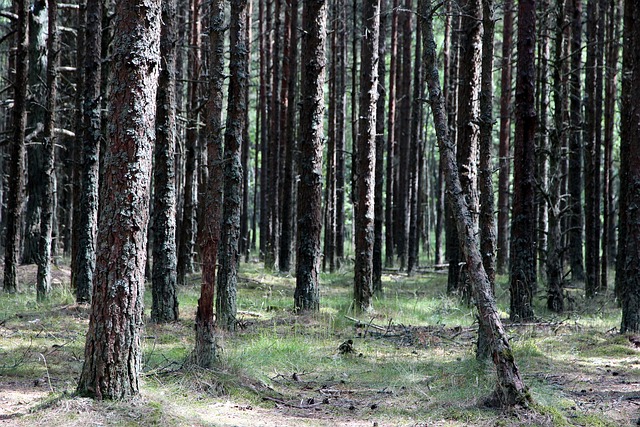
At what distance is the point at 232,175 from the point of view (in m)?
10.6

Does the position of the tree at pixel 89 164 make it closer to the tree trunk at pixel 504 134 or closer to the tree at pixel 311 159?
the tree at pixel 311 159

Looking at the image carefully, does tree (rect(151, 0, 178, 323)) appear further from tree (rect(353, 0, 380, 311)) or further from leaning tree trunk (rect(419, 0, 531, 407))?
leaning tree trunk (rect(419, 0, 531, 407))

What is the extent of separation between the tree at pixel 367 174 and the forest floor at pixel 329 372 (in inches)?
25.6

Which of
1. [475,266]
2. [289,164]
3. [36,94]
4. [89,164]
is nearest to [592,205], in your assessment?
[289,164]

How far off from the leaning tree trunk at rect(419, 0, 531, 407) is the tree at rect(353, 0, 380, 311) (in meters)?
5.48

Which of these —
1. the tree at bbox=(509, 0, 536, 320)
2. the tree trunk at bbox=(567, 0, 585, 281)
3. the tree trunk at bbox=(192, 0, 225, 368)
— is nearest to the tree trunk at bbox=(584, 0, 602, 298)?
the tree trunk at bbox=(567, 0, 585, 281)

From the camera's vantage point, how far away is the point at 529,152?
10820 millimetres

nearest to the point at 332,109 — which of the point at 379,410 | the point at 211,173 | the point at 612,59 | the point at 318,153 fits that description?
the point at 612,59

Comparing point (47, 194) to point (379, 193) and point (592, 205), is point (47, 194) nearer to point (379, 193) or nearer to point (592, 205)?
point (379, 193)

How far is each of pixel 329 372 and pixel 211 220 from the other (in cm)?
262

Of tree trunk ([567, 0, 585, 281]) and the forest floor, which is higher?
tree trunk ([567, 0, 585, 281])

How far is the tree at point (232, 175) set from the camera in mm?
10328

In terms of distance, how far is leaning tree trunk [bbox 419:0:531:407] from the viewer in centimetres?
618

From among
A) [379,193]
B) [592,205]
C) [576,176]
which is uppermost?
[576,176]
